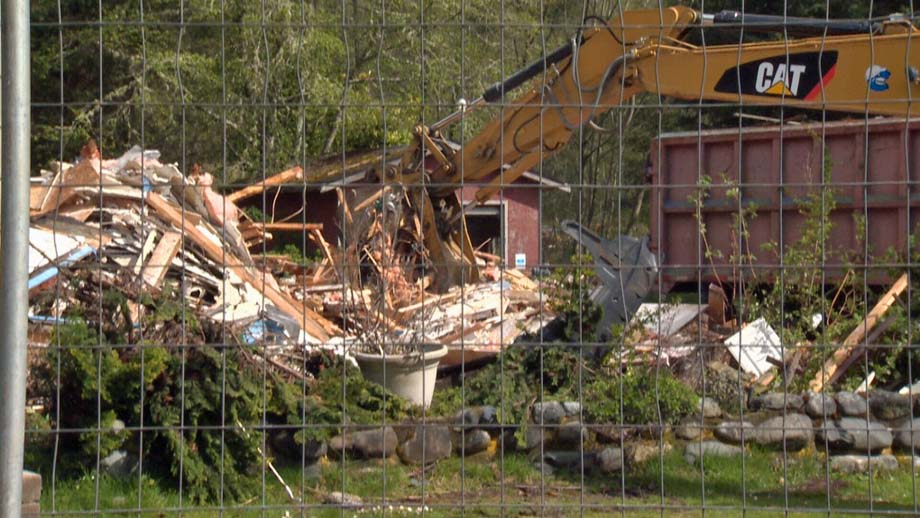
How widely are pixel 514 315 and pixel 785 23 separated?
893cm

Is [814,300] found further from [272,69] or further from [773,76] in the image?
[272,69]

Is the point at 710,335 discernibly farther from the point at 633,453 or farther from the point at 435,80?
the point at 435,80

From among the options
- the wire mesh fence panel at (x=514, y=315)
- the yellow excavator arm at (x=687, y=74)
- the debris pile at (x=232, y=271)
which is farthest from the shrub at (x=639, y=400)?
the debris pile at (x=232, y=271)

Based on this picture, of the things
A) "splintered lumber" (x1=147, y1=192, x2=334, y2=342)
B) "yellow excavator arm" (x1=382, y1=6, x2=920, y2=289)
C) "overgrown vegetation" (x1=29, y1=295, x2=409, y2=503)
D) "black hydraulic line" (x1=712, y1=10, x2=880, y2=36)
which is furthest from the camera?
"splintered lumber" (x1=147, y1=192, x2=334, y2=342)

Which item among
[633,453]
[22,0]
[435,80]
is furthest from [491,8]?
[22,0]

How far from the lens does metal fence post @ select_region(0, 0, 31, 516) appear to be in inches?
146

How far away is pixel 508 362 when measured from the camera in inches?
357

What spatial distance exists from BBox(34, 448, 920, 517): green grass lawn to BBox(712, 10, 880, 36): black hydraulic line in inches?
94.9

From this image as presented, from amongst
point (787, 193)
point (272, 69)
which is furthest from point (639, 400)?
point (272, 69)

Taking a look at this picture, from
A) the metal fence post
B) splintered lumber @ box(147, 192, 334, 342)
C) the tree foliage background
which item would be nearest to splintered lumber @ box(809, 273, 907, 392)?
splintered lumber @ box(147, 192, 334, 342)

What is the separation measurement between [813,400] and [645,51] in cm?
280

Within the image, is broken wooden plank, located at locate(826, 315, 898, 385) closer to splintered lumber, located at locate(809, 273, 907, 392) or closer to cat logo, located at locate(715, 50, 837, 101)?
splintered lumber, located at locate(809, 273, 907, 392)

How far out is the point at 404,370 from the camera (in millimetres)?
8938

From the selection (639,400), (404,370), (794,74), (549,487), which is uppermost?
(794,74)
